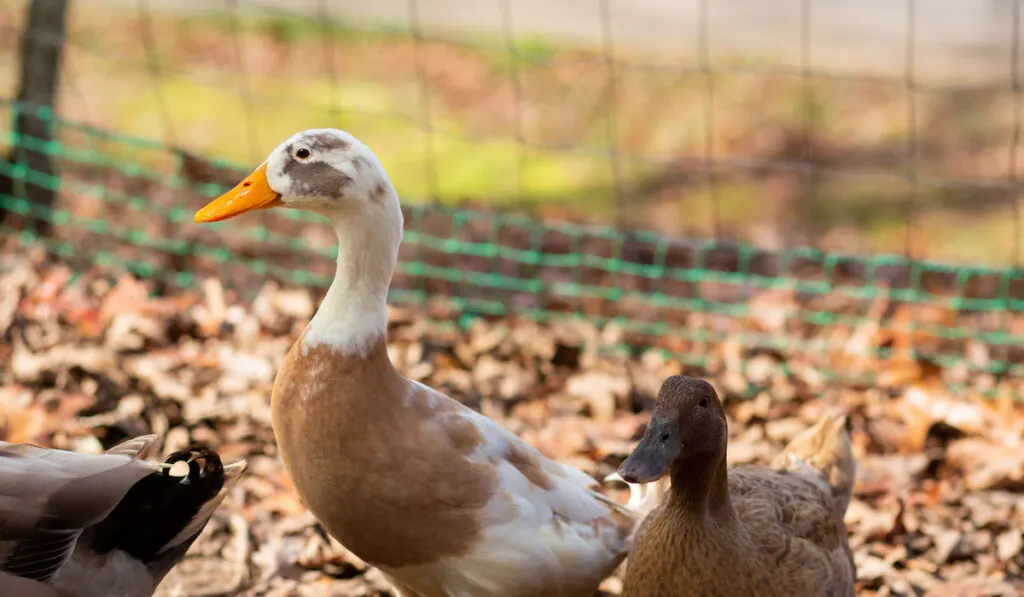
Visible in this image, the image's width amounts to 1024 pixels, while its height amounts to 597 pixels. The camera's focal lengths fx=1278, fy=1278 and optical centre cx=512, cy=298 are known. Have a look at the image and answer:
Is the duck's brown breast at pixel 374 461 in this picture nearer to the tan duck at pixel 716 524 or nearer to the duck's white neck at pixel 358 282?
the duck's white neck at pixel 358 282

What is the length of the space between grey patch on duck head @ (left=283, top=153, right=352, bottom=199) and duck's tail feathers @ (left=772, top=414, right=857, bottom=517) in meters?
1.64

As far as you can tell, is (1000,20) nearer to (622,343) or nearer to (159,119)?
(622,343)

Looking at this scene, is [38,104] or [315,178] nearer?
[315,178]

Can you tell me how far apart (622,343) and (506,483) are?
2.35m

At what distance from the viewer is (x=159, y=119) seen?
840cm

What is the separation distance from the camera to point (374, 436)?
11.0ft

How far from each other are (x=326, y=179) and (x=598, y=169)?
16.4ft

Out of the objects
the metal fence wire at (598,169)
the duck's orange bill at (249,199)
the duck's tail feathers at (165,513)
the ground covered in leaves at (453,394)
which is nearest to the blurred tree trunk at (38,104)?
the metal fence wire at (598,169)

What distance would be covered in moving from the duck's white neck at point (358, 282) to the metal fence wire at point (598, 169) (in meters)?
2.27

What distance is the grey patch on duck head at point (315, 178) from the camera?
11.0ft

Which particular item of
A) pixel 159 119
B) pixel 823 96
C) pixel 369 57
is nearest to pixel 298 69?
pixel 369 57

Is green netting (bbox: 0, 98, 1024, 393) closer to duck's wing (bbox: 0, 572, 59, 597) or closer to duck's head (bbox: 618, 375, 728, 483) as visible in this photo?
duck's head (bbox: 618, 375, 728, 483)

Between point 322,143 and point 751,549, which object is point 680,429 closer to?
point 751,549

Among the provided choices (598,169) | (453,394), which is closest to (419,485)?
(453,394)
